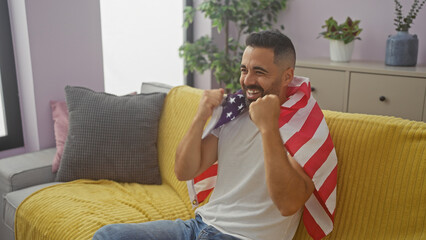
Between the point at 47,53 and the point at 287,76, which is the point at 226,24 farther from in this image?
the point at 287,76

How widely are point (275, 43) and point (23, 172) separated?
1.54 metres

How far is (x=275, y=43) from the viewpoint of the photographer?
148cm

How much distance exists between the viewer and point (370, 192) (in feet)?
4.81

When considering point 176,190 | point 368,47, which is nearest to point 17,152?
point 176,190

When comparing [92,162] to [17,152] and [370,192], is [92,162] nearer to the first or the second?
[17,152]

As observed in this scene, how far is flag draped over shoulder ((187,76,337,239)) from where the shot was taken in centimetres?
135

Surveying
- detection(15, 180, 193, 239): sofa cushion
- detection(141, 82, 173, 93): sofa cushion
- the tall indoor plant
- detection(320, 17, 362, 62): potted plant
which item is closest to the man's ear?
detection(15, 180, 193, 239): sofa cushion

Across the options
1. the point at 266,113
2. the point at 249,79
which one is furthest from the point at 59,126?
the point at 266,113

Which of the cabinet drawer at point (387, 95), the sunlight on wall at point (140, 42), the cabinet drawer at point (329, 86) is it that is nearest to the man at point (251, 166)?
the cabinet drawer at point (387, 95)

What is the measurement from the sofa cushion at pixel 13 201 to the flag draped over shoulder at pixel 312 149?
55.7 inches

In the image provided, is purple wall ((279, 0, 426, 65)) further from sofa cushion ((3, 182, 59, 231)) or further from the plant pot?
sofa cushion ((3, 182, 59, 231))

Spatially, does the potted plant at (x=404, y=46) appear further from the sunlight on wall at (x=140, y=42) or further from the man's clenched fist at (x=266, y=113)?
the sunlight on wall at (x=140, y=42)

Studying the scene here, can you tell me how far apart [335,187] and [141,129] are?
118 centimetres

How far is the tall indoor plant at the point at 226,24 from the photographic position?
334 centimetres
